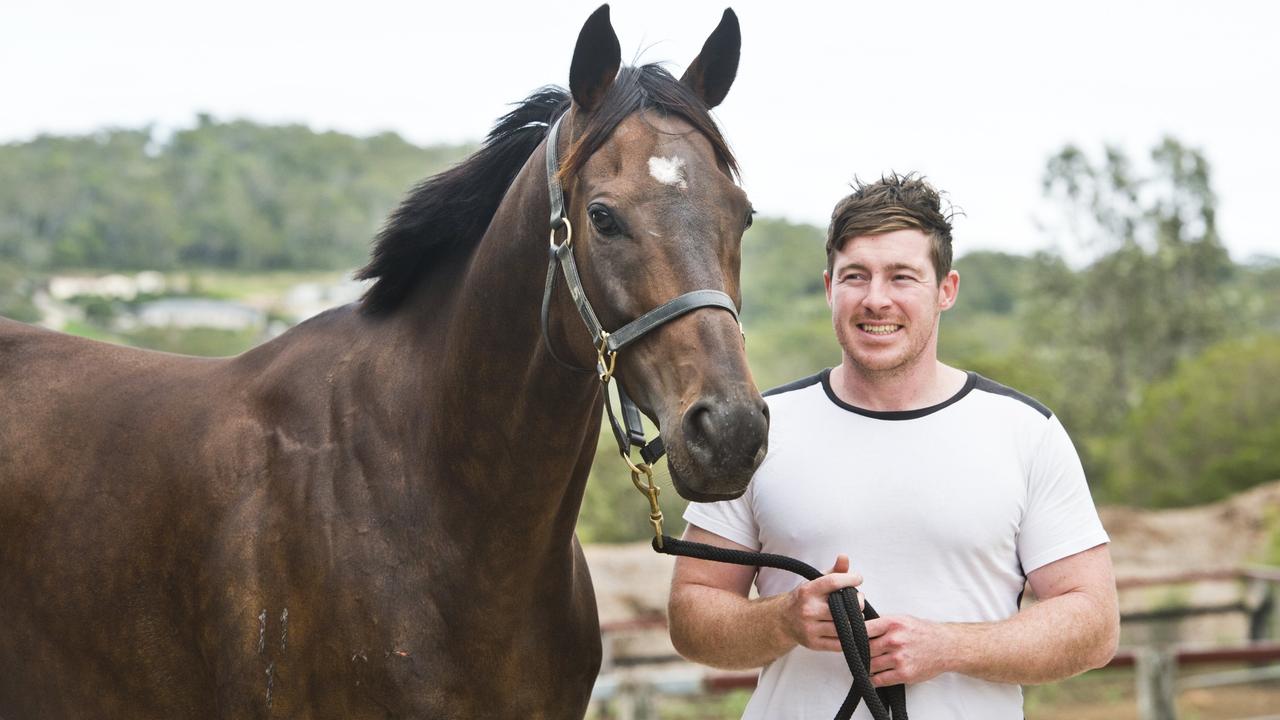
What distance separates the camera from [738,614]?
2650mm

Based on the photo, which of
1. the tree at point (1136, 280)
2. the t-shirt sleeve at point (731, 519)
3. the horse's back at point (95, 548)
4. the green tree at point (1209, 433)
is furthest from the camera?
the tree at point (1136, 280)

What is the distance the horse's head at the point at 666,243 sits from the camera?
226cm

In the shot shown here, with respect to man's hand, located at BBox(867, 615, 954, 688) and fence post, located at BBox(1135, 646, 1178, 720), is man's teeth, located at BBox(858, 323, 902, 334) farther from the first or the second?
fence post, located at BBox(1135, 646, 1178, 720)

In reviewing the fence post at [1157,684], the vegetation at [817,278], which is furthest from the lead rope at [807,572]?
the vegetation at [817,278]

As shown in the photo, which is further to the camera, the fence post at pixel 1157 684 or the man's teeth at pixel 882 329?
the fence post at pixel 1157 684

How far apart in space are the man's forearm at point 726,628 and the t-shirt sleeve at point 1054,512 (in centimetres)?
64

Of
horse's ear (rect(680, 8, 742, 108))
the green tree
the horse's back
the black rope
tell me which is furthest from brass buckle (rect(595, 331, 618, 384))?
the green tree

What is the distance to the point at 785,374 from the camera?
116 feet

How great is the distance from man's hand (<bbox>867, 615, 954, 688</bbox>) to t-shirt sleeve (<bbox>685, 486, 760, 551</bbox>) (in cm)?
52

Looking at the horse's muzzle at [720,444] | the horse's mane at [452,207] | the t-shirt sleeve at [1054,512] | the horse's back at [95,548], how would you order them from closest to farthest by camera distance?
the horse's muzzle at [720,444], the t-shirt sleeve at [1054,512], the horse's back at [95,548], the horse's mane at [452,207]

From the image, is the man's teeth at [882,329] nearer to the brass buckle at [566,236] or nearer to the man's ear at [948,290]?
the man's ear at [948,290]

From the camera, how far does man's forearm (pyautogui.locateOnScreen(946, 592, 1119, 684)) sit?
2439 millimetres

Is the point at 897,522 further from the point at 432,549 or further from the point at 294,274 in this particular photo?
the point at 294,274

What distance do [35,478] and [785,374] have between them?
32.7m
